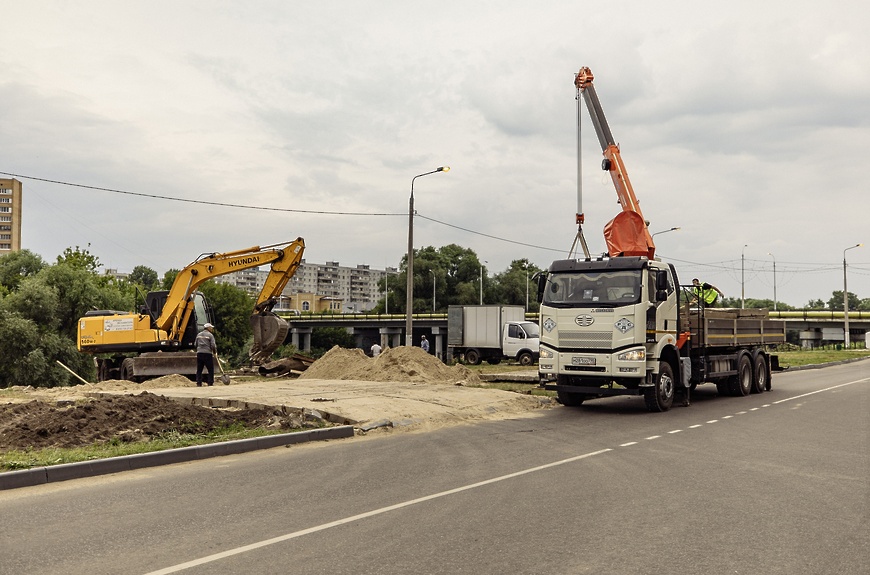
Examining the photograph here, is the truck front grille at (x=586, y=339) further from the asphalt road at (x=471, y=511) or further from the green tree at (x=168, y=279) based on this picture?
the green tree at (x=168, y=279)

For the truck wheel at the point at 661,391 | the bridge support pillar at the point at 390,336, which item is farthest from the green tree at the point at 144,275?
the truck wheel at the point at 661,391

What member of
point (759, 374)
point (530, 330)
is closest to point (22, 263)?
point (530, 330)

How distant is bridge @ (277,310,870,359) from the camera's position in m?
75.7

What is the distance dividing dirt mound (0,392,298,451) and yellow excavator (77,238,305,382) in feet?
36.1

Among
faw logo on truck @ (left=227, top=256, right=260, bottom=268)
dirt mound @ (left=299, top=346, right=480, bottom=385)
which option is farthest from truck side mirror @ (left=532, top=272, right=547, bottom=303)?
faw logo on truck @ (left=227, top=256, right=260, bottom=268)

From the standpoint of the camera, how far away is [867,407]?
675 inches

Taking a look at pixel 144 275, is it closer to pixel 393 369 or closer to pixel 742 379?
Result: pixel 393 369

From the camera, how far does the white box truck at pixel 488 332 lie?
39.1 metres

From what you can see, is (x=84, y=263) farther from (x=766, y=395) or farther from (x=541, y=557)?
(x=541, y=557)

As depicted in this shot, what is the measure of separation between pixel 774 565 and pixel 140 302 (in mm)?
27509

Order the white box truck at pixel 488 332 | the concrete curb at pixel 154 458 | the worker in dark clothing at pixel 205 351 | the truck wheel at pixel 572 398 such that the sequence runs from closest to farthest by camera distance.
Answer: the concrete curb at pixel 154 458 → the truck wheel at pixel 572 398 → the worker in dark clothing at pixel 205 351 → the white box truck at pixel 488 332

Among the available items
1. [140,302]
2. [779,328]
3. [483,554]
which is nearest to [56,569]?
[483,554]

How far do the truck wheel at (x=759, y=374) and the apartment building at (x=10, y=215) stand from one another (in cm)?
14435

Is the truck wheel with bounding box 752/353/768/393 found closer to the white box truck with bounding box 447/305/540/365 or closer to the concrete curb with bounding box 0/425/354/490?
the concrete curb with bounding box 0/425/354/490
